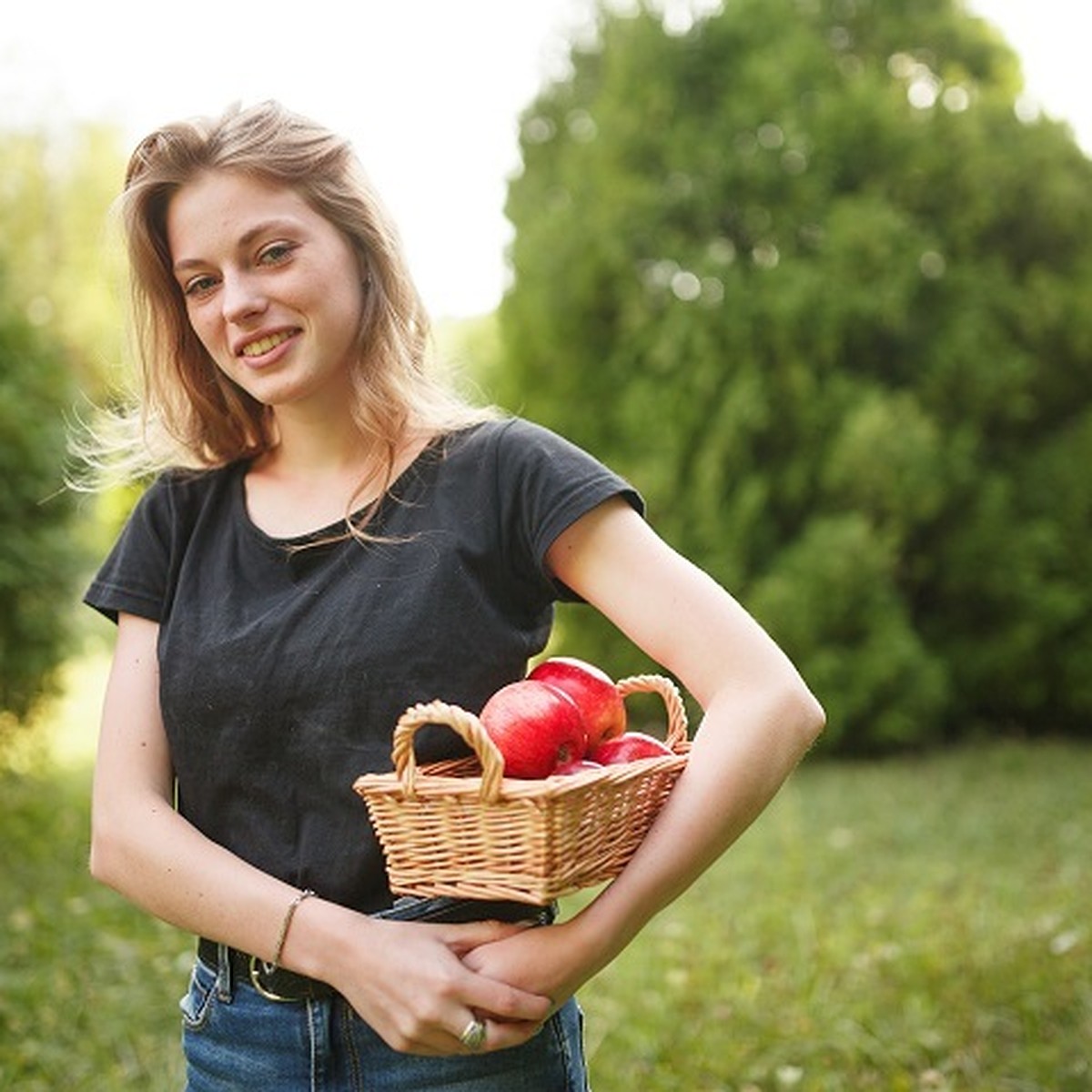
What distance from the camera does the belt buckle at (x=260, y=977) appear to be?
67.6 inches

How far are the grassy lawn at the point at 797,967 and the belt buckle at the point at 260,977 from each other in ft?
7.16

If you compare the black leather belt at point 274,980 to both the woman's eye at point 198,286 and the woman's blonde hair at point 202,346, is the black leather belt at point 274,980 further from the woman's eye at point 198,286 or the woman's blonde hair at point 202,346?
the woman's eye at point 198,286

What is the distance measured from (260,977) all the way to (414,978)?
28 cm

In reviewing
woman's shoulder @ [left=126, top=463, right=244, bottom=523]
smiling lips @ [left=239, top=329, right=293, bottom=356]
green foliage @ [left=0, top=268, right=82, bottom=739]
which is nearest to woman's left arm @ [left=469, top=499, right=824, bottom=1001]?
smiling lips @ [left=239, top=329, right=293, bottom=356]

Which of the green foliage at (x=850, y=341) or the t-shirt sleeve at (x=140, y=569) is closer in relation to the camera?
the t-shirt sleeve at (x=140, y=569)

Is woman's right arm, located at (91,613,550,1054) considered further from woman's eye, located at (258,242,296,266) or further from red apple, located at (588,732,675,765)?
woman's eye, located at (258,242,296,266)

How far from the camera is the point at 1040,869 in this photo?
5.86 metres

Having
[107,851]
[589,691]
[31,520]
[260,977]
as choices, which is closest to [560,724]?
[589,691]

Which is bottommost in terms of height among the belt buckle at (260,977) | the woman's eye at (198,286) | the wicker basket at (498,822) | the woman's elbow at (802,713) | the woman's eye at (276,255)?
the belt buckle at (260,977)

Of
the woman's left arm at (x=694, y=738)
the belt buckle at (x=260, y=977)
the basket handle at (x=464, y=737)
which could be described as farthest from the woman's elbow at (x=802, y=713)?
the belt buckle at (x=260, y=977)

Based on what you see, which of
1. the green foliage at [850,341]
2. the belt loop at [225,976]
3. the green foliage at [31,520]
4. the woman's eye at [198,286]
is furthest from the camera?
the green foliage at [850,341]

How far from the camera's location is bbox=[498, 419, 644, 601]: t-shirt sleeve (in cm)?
170

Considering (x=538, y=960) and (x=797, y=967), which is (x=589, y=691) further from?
(x=797, y=967)

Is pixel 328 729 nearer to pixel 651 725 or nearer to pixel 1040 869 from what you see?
pixel 1040 869
